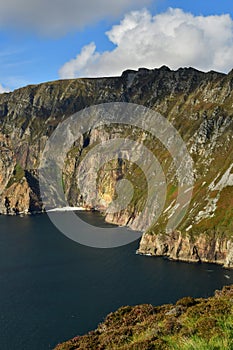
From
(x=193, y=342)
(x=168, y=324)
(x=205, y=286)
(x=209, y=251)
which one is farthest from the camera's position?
(x=209, y=251)

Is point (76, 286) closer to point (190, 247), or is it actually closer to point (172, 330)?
point (190, 247)

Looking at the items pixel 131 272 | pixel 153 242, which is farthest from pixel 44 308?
pixel 153 242

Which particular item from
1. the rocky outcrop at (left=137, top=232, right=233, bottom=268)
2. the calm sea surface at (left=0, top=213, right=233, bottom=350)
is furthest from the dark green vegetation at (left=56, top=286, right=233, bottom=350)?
the rocky outcrop at (left=137, top=232, right=233, bottom=268)

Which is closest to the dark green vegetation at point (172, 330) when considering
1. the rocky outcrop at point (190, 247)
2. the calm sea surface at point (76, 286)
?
the calm sea surface at point (76, 286)

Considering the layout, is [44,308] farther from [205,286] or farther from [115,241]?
[115,241]

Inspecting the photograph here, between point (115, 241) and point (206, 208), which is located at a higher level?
point (206, 208)

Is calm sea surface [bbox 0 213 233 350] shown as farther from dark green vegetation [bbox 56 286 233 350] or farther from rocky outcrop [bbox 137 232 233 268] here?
dark green vegetation [bbox 56 286 233 350]
